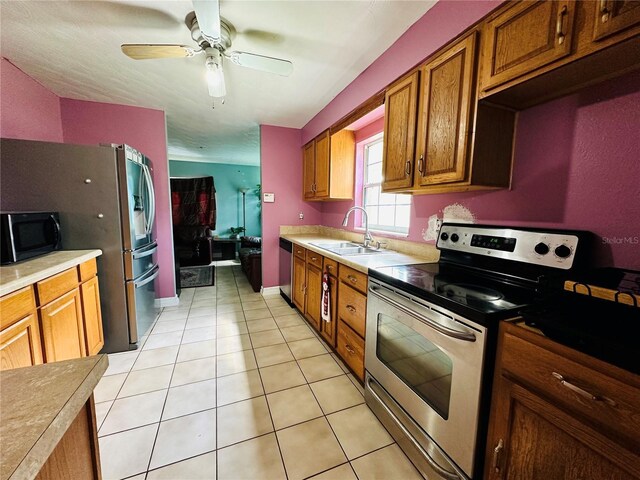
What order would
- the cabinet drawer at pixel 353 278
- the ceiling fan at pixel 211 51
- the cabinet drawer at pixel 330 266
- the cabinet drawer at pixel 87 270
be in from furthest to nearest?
the cabinet drawer at pixel 330 266 → the cabinet drawer at pixel 87 270 → the cabinet drawer at pixel 353 278 → the ceiling fan at pixel 211 51

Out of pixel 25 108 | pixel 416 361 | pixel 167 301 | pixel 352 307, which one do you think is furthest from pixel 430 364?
pixel 25 108

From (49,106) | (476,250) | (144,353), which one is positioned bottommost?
(144,353)

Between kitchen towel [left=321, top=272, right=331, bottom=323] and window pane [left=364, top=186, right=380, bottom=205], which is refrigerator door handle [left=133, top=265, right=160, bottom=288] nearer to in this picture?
kitchen towel [left=321, top=272, right=331, bottom=323]

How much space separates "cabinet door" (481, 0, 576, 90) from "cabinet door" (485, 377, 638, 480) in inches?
48.2

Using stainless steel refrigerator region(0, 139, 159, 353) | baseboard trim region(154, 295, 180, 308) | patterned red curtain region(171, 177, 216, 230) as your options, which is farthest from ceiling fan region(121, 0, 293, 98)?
patterned red curtain region(171, 177, 216, 230)

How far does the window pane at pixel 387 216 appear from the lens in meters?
2.57

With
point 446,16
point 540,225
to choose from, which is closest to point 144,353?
point 540,225

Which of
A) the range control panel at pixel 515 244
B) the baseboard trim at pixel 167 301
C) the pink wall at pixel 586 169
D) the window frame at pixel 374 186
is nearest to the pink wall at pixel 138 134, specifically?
the baseboard trim at pixel 167 301

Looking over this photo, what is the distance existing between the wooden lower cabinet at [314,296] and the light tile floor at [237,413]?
0.17 m

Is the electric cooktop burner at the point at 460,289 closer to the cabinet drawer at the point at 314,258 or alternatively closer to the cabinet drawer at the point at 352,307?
the cabinet drawer at the point at 352,307

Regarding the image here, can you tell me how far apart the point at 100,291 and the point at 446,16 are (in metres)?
3.14

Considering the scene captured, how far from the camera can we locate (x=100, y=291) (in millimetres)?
2166

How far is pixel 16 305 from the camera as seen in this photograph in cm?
124

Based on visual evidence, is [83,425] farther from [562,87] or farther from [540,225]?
[562,87]
